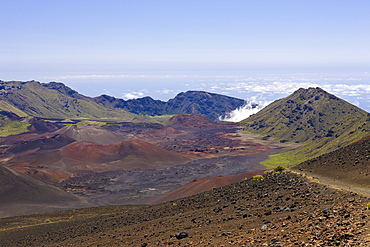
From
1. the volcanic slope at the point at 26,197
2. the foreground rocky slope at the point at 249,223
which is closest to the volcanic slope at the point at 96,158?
the volcanic slope at the point at 26,197

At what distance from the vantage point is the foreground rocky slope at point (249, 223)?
47.3ft

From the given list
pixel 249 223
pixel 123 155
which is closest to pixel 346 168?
pixel 249 223

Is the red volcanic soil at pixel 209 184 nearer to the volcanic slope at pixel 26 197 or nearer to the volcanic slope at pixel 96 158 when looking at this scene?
the volcanic slope at pixel 26 197

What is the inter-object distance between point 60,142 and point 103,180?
63.7m

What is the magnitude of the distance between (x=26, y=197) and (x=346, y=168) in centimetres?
5870

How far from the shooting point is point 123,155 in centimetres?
13638

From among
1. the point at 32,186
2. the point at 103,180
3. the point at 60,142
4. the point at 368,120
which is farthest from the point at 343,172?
the point at 60,142

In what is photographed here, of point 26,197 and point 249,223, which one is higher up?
point 249,223

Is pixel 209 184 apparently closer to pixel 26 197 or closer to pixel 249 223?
pixel 26 197

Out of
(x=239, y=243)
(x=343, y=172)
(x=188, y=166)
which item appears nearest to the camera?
(x=239, y=243)

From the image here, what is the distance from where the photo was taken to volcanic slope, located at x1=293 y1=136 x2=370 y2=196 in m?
27.5

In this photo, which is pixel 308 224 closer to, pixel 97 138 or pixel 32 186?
pixel 32 186

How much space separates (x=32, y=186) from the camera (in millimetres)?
74500

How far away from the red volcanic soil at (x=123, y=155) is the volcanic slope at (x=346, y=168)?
314ft
